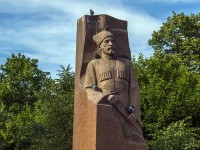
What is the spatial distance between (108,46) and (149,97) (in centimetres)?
1394

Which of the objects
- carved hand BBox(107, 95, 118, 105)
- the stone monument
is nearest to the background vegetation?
the stone monument

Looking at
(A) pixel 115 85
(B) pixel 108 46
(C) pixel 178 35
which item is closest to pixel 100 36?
(B) pixel 108 46

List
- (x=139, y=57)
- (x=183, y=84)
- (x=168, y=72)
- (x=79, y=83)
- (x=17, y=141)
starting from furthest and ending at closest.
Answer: (x=139, y=57) < (x=168, y=72) < (x=183, y=84) < (x=17, y=141) < (x=79, y=83)

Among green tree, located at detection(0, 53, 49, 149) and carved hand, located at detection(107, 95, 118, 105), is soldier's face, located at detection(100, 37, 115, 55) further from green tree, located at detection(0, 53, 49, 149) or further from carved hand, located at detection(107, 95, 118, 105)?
green tree, located at detection(0, 53, 49, 149)

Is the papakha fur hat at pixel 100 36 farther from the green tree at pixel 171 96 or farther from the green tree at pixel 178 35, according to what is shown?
the green tree at pixel 178 35

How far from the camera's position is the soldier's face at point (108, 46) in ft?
33.3

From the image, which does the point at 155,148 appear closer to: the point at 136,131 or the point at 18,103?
the point at 136,131

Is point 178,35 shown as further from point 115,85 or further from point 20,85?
point 115,85

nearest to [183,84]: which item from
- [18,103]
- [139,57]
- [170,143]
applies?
[139,57]

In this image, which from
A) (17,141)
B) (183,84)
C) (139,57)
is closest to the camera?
(17,141)

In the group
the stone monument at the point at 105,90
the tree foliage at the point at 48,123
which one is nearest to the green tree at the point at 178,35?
the tree foliage at the point at 48,123

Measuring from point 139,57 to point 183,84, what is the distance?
171 inches

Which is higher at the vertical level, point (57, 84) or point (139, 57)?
point (139, 57)

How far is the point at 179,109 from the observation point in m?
23.3
